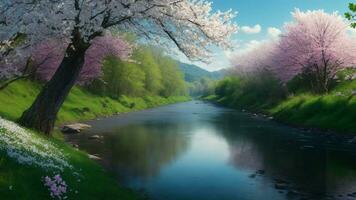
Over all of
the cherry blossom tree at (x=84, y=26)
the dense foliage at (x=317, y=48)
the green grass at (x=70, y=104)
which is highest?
the dense foliage at (x=317, y=48)

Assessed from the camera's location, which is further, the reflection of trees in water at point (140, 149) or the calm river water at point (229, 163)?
the reflection of trees in water at point (140, 149)

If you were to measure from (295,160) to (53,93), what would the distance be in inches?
717

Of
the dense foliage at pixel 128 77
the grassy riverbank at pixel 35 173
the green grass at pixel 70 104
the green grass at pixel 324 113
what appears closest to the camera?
the grassy riverbank at pixel 35 173

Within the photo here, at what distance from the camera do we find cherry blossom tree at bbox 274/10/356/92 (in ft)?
208

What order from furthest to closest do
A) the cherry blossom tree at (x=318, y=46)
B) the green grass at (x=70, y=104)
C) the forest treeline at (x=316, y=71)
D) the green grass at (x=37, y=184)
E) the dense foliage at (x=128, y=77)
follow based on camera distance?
the dense foliage at (x=128, y=77) < the cherry blossom tree at (x=318, y=46) < the forest treeline at (x=316, y=71) < the green grass at (x=70, y=104) < the green grass at (x=37, y=184)

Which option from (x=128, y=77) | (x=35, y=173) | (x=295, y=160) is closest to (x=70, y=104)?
(x=128, y=77)

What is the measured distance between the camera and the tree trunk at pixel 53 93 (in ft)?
88.4

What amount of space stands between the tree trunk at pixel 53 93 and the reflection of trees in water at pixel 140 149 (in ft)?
18.1

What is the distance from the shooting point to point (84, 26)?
75.9ft

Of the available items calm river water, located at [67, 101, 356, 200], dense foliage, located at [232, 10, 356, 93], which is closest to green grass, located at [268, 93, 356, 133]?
calm river water, located at [67, 101, 356, 200]

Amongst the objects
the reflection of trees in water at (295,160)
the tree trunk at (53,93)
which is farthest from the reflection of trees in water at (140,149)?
the tree trunk at (53,93)

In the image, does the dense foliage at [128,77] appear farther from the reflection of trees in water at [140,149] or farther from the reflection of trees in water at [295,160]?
the reflection of trees in water at [295,160]

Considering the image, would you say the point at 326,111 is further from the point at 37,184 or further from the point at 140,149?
the point at 37,184

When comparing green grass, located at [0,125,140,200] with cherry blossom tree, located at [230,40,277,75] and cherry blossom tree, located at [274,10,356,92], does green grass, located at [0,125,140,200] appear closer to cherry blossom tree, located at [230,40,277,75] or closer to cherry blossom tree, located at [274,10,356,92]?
cherry blossom tree, located at [274,10,356,92]
